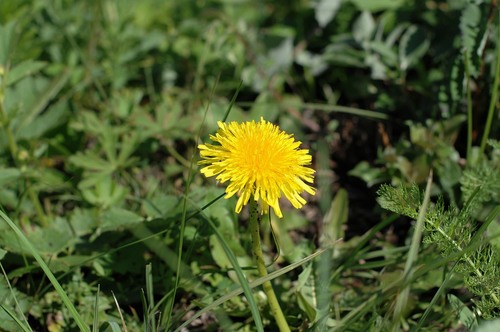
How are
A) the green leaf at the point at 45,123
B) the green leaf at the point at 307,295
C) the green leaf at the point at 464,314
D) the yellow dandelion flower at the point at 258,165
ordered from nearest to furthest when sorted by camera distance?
the yellow dandelion flower at the point at 258,165 < the green leaf at the point at 464,314 < the green leaf at the point at 307,295 < the green leaf at the point at 45,123

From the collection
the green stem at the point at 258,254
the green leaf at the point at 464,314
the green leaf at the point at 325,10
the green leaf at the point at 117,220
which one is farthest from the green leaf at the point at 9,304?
the green leaf at the point at 325,10

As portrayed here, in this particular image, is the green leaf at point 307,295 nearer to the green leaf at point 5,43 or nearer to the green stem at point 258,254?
the green stem at point 258,254

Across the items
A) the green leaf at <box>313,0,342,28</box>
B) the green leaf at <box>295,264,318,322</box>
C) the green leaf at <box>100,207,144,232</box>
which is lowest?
the green leaf at <box>295,264,318,322</box>

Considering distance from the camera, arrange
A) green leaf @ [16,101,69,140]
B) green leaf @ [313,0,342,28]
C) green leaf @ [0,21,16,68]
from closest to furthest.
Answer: green leaf @ [0,21,16,68], green leaf @ [16,101,69,140], green leaf @ [313,0,342,28]

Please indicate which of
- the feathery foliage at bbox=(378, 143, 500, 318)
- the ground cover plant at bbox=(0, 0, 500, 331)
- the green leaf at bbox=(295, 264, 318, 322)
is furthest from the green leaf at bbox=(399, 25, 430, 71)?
the green leaf at bbox=(295, 264, 318, 322)

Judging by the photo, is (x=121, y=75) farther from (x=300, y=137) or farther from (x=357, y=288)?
(x=357, y=288)

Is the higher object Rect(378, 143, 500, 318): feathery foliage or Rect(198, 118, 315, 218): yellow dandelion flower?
Rect(198, 118, 315, 218): yellow dandelion flower

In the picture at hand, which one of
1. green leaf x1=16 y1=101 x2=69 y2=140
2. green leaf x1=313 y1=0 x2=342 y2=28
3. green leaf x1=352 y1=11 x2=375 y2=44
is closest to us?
green leaf x1=16 y1=101 x2=69 y2=140

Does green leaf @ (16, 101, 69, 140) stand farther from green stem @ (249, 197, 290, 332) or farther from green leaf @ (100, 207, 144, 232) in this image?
green stem @ (249, 197, 290, 332)
